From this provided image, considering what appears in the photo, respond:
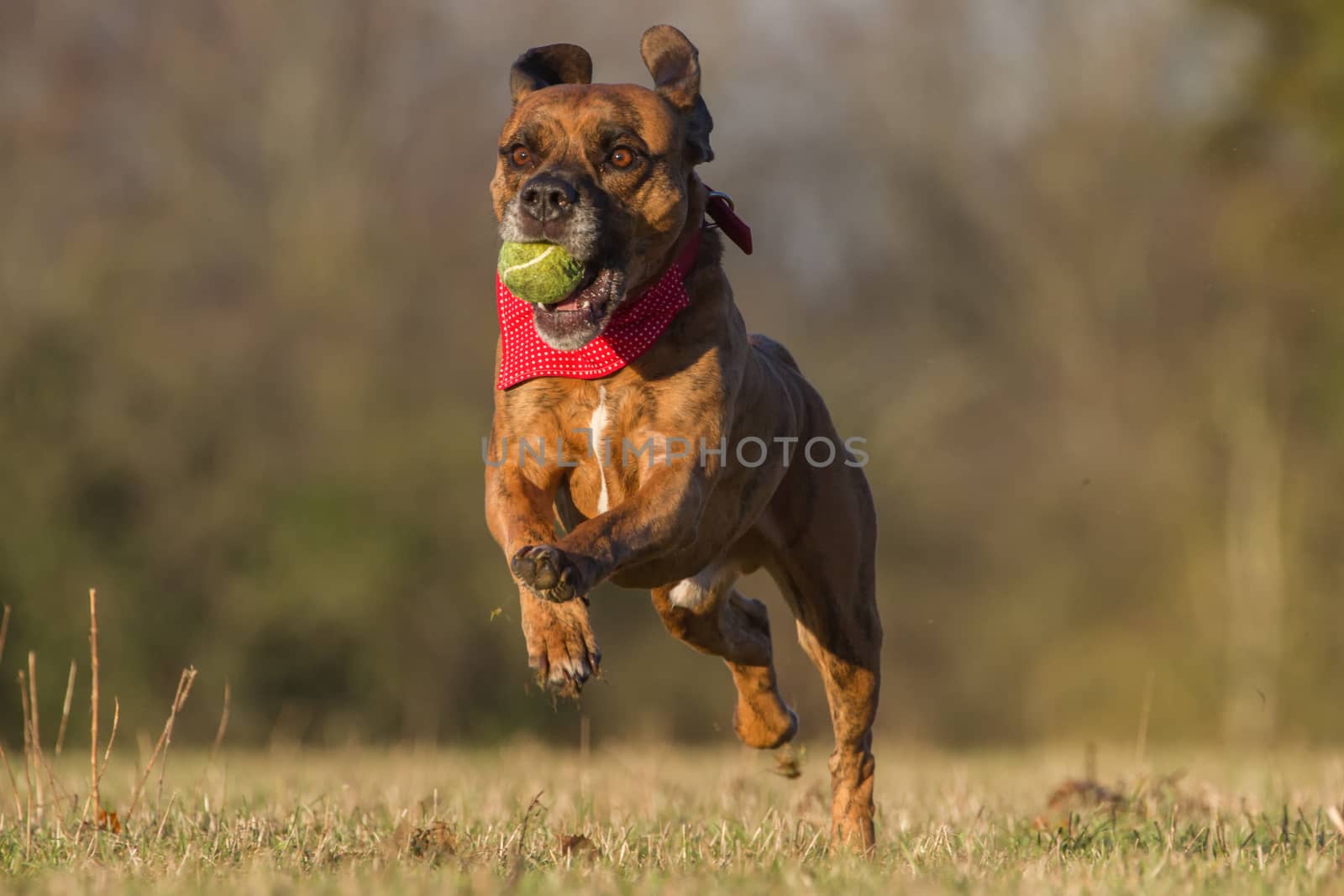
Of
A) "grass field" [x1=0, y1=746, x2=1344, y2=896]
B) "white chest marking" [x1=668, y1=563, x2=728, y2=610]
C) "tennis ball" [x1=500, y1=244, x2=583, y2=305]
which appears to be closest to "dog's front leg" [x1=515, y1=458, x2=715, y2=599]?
"tennis ball" [x1=500, y1=244, x2=583, y2=305]

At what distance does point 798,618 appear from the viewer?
20.5 ft

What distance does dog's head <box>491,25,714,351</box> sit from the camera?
15.8ft

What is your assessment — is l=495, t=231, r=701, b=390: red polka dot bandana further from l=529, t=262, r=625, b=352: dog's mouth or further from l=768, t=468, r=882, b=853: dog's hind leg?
l=768, t=468, r=882, b=853: dog's hind leg

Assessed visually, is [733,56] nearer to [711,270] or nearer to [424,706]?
[424,706]

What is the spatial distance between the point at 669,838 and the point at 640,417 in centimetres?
127

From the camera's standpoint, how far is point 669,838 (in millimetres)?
5199

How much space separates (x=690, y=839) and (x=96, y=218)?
21153 millimetres

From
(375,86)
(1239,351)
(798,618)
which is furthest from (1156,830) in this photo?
(375,86)

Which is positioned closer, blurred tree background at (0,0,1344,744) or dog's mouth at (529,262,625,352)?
dog's mouth at (529,262,625,352)

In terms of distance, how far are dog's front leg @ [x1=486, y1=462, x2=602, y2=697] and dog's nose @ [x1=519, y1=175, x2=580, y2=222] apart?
2.68ft

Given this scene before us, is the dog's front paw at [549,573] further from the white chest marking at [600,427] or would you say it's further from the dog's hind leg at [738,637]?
the dog's hind leg at [738,637]

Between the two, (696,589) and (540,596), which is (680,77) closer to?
(696,589)

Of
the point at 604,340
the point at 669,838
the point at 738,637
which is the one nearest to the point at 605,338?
the point at 604,340

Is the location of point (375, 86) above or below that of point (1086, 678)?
above
